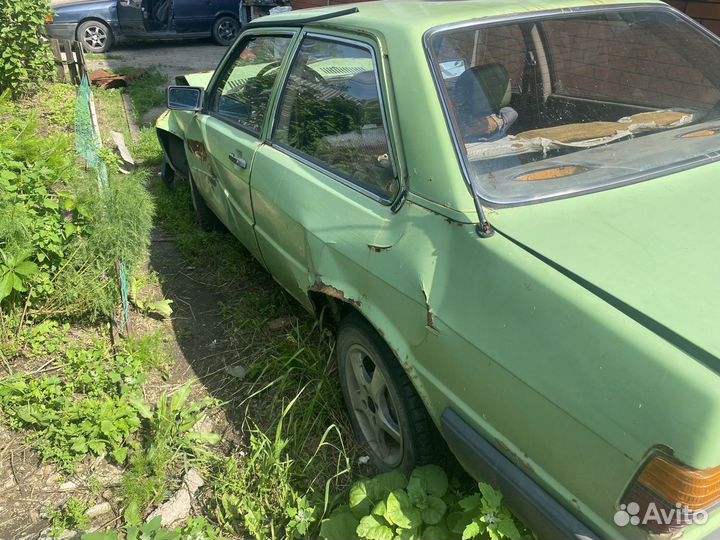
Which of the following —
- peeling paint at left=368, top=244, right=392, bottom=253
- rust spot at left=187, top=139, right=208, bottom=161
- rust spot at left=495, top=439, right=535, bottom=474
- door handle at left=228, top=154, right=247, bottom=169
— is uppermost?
door handle at left=228, top=154, right=247, bottom=169

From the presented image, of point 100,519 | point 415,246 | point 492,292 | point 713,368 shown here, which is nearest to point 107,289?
point 100,519

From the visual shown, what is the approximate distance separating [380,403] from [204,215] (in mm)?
Answer: 2647

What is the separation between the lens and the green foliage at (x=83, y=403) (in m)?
2.75

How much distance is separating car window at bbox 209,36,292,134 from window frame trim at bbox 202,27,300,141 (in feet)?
0.03

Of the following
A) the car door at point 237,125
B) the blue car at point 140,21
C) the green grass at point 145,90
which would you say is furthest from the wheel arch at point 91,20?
the car door at point 237,125

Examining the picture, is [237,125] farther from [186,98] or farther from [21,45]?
[21,45]

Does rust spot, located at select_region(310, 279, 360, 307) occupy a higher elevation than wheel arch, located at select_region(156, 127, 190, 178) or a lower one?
lower

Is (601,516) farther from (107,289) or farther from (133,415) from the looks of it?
(107,289)

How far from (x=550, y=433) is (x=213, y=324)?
250 centimetres

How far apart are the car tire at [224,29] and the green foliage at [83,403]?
11.3 meters

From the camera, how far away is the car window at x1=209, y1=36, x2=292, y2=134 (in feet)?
10.3

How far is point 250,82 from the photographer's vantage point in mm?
3436

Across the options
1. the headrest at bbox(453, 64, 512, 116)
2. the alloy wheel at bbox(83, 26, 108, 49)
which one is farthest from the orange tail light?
the alloy wheel at bbox(83, 26, 108, 49)

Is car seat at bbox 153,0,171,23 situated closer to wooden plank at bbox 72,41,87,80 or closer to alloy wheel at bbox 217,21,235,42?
alloy wheel at bbox 217,21,235,42
